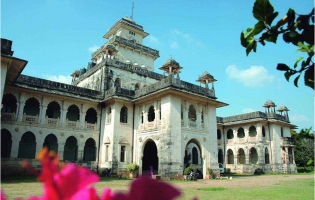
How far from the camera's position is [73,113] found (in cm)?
2097

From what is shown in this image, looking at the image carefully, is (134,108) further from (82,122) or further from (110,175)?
(110,175)

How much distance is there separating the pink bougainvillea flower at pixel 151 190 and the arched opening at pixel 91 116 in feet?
69.4

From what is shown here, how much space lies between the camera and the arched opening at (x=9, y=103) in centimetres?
1752

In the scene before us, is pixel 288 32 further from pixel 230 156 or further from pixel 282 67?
pixel 230 156

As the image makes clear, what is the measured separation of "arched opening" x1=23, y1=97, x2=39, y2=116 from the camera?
18719mm

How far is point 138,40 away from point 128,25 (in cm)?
201

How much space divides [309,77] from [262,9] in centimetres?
44

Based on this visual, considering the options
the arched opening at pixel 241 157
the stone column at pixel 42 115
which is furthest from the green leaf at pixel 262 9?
the arched opening at pixel 241 157

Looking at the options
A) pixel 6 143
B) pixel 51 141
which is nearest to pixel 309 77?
pixel 6 143

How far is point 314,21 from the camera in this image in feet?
4.20

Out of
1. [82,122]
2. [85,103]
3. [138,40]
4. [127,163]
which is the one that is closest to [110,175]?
[127,163]

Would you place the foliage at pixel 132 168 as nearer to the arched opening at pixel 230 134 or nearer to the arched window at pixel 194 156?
the arched window at pixel 194 156

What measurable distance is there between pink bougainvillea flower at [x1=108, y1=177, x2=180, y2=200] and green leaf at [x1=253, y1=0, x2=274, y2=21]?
1.17m

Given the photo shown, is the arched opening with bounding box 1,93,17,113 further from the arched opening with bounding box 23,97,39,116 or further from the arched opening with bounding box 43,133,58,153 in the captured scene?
the arched opening with bounding box 43,133,58,153
